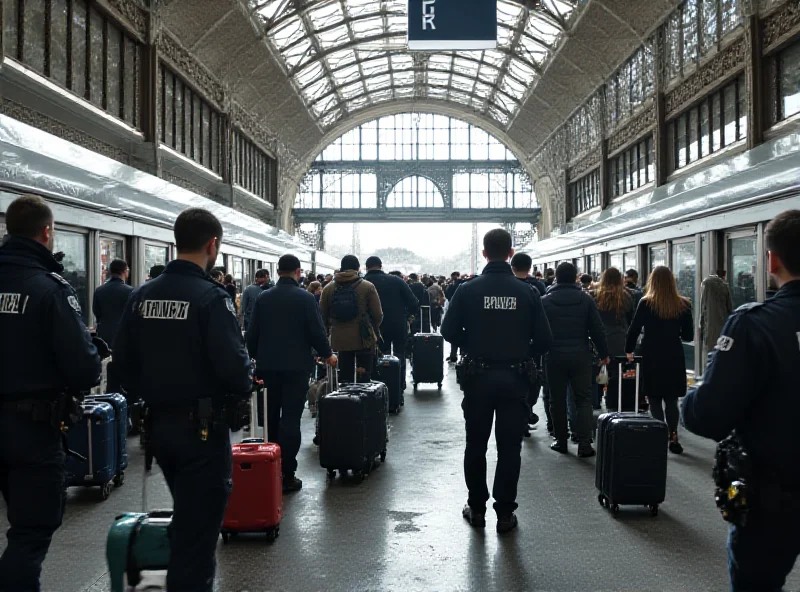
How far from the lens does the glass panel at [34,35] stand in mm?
12227

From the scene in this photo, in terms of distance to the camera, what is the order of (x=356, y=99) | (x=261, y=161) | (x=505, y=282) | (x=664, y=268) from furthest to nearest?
(x=356, y=99)
(x=261, y=161)
(x=664, y=268)
(x=505, y=282)

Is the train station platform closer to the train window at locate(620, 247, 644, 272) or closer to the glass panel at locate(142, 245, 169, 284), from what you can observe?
the glass panel at locate(142, 245, 169, 284)

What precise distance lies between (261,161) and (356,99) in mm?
11297

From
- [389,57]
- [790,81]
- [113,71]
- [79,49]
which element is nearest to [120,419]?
[79,49]

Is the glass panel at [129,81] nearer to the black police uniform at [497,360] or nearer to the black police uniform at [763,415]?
the black police uniform at [497,360]

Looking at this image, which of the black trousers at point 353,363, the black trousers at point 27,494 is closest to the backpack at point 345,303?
the black trousers at point 353,363

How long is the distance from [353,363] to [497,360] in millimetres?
3661

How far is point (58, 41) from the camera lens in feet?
44.6

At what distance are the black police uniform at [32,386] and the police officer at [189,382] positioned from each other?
0.26 meters

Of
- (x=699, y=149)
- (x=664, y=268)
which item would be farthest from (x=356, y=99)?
(x=664, y=268)

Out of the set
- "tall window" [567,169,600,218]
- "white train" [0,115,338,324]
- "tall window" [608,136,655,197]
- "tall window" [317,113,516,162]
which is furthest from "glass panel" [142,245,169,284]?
"tall window" [317,113,516,162]

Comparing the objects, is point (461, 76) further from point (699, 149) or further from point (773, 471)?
point (773, 471)

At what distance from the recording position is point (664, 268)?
7848 millimetres

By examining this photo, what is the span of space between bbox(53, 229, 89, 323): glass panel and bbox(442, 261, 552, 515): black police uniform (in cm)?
572
